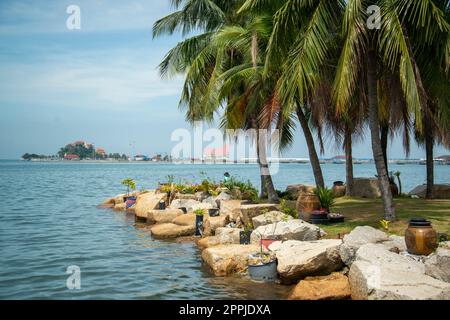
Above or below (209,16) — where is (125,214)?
below

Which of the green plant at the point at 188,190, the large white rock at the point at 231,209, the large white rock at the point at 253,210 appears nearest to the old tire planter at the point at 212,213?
the large white rock at the point at 231,209

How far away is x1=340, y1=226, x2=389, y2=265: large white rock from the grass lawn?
1566 mm

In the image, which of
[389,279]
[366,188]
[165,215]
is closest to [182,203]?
[165,215]

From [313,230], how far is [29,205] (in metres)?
24.0

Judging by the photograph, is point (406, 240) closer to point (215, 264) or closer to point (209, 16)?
point (215, 264)

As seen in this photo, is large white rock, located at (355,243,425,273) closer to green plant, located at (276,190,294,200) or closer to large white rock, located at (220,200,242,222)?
large white rock, located at (220,200,242,222)

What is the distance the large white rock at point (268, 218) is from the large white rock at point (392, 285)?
4.62 meters

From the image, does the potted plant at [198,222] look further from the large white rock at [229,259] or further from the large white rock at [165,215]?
the large white rock at [229,259]

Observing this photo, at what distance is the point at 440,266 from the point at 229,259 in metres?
4.81

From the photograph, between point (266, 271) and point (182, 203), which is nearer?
point (266, 271)

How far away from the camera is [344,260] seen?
10.1m

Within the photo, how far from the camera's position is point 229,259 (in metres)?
11.2

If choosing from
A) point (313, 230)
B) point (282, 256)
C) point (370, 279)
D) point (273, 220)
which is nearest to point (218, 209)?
point (273, 220)

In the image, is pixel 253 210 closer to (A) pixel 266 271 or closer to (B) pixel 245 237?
(B) pixel 245 237
